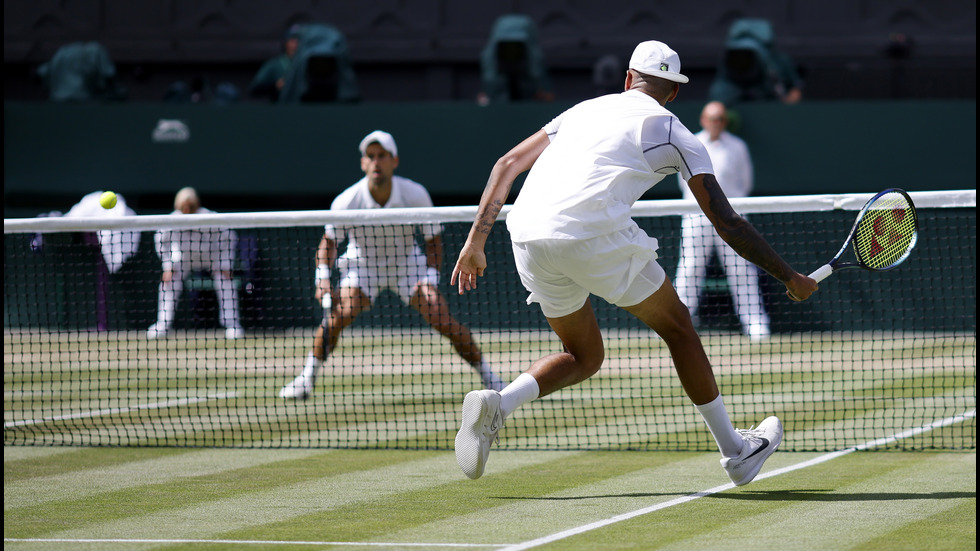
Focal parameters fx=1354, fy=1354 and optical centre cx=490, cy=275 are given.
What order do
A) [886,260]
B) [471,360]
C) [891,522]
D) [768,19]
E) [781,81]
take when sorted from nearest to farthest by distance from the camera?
1. [891,522]
2. [886,260]
3. [471,360]
4. [781,81]
5. [768,19]

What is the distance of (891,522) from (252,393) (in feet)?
17.5

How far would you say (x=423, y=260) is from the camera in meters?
8.93

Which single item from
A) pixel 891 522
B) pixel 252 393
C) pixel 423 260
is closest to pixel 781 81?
pixel 423 260

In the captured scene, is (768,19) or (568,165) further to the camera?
(768,19)

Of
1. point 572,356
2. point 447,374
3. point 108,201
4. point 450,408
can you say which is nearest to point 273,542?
point 572,356

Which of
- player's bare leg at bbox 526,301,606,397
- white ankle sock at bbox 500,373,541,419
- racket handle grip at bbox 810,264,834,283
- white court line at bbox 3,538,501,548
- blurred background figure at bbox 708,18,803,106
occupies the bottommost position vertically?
white court line at bbox 3,538,501,548

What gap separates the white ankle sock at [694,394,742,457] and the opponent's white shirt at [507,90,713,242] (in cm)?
76

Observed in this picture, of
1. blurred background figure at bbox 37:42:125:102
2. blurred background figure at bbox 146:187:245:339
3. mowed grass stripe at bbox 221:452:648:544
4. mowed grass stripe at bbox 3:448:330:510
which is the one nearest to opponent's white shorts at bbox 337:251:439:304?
mowed grass stripe at bbox 3:448:330:510

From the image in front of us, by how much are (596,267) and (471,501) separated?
98 centimetres

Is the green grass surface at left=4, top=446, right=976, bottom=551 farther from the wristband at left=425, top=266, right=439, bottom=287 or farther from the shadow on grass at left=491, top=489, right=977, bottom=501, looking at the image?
the wristband at left=425, top=266, right=439, bottom=287

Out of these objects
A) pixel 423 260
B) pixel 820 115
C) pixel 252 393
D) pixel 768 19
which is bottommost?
pixel 252 393

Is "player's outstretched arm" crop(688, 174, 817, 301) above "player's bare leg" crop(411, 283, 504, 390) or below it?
above

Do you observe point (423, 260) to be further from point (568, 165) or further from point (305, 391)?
point (568, 165)

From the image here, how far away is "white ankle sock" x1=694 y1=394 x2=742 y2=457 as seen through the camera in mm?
5020
